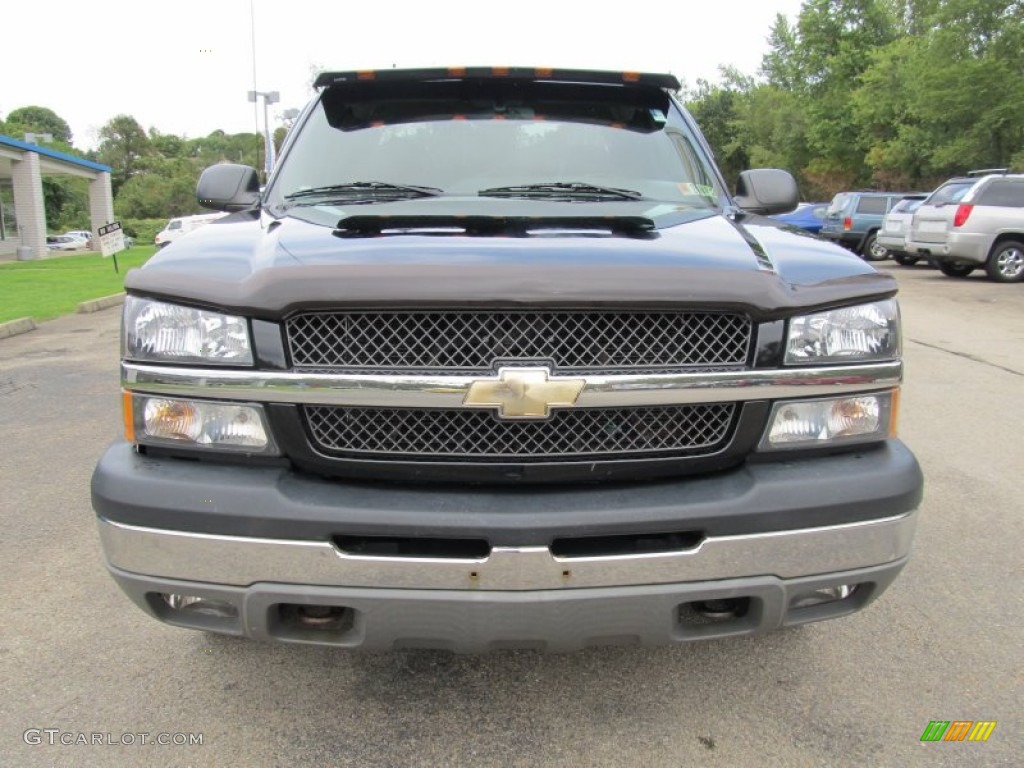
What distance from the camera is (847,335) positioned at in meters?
2.13

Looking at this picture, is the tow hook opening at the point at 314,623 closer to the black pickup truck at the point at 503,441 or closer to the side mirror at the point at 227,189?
the black pickup truck at the point at 503,441

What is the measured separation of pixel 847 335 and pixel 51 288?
18162mm

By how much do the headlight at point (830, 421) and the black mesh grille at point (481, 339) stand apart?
31 centimetres

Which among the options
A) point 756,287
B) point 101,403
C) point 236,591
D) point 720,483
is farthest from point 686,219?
point 101,403

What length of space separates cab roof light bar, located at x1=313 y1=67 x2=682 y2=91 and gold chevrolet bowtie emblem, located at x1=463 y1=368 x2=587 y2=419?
1.69 m

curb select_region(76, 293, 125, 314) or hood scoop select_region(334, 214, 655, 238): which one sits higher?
hood scoop select_region(334, 214, 655, 238)

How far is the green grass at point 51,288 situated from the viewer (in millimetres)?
12820

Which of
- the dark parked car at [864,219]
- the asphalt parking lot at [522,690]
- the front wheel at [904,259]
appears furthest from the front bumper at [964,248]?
the asphalt parking lot at [522,690]

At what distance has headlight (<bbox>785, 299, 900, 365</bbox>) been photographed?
209cm

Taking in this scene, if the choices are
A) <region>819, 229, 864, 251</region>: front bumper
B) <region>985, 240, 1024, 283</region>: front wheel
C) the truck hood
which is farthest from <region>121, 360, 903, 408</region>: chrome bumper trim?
<region>819, 229, 864, 251</region>: front bumper

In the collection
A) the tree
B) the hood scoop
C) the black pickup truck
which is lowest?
the black pickup truck

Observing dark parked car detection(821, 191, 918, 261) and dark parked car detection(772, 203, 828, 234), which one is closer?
dark parked car detection(821, 191, 918, 261)

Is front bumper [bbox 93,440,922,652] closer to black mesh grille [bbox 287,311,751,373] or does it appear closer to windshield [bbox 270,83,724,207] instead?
black mesh grille [bbox 287,311,751,373]

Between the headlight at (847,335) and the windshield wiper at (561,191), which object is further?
the windshield wiper at (561,191)
